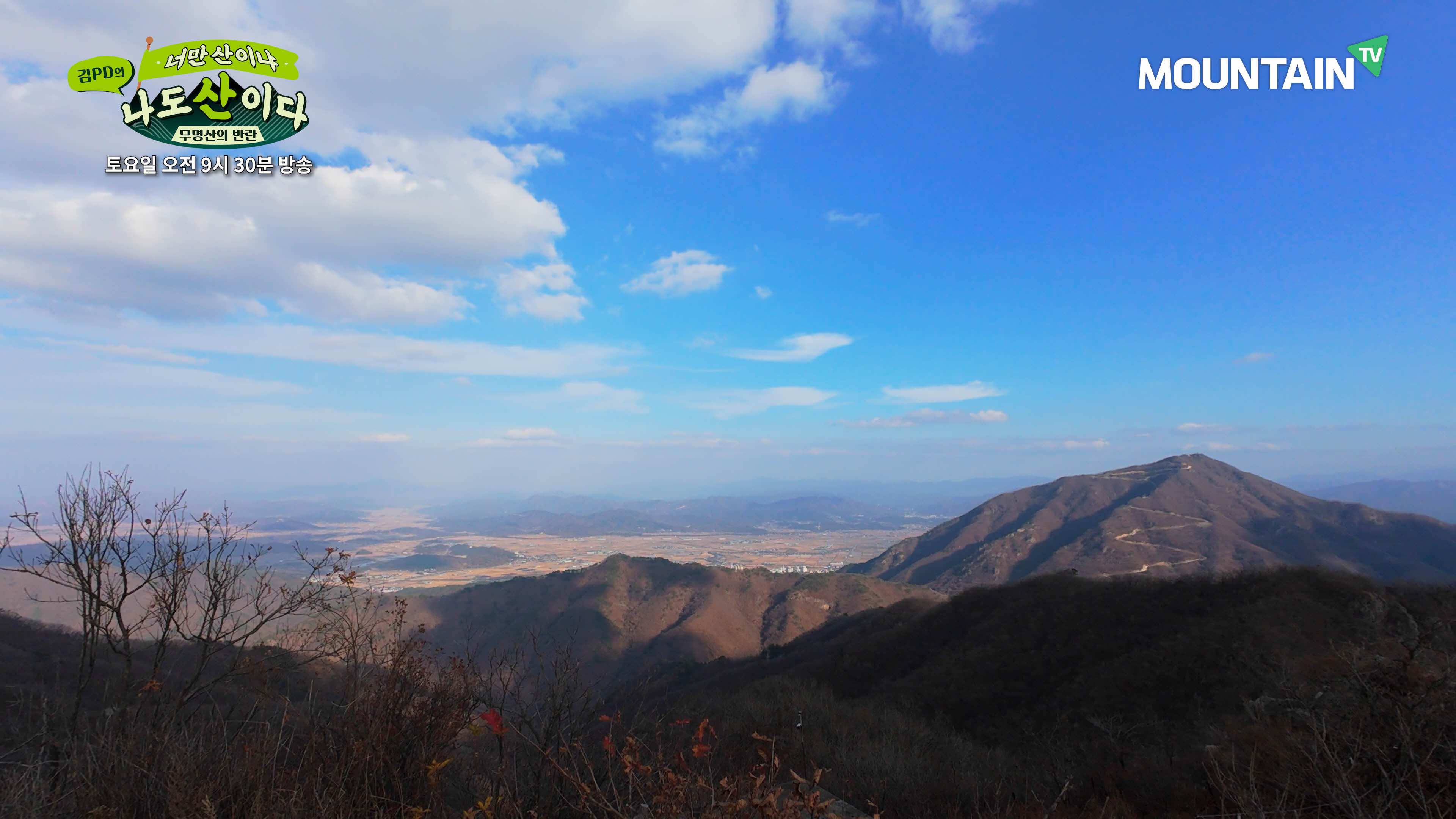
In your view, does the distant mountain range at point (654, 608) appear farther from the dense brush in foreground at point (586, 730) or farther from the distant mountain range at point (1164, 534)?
the dense brush in foreground at point (586, 730)

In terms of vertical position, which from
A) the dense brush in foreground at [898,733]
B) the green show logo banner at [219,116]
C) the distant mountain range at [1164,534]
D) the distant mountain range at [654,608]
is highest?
the green show logo banner at [219,116]

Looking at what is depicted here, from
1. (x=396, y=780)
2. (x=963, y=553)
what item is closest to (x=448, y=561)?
(x=963, y=553)

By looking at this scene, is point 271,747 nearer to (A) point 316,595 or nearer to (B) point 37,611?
(A) point 316,595

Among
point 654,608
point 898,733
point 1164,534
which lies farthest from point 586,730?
point 1164,534

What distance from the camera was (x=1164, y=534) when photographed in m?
120

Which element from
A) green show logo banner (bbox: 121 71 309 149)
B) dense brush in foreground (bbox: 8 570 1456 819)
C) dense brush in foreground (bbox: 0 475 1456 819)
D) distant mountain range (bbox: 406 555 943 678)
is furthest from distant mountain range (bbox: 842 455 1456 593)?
green show logo banner (bbox: 121 71 309 149)

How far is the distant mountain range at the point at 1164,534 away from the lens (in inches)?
4048

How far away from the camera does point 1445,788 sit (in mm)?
6395

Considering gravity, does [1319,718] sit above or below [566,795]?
above

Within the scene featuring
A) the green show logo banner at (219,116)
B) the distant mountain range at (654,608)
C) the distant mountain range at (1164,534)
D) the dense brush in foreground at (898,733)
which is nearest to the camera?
the dense brush in foreground at (898,733)

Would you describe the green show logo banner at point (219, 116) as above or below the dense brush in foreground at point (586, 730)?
above

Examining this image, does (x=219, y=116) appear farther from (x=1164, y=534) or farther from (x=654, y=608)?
(x=1164, y=534)

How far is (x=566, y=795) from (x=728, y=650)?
269 ft

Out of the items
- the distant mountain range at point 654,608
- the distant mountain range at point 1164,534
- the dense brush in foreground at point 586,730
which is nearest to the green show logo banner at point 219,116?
the dense brush in foreground at point 586,730
